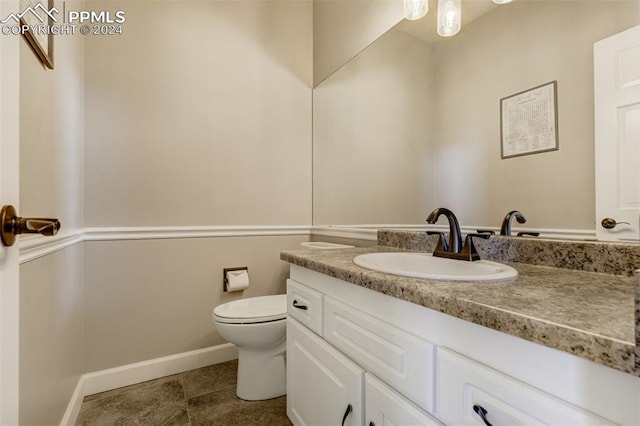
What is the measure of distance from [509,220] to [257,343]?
1265 millimetres

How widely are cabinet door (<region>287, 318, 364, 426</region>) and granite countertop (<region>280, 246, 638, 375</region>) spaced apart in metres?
0.30

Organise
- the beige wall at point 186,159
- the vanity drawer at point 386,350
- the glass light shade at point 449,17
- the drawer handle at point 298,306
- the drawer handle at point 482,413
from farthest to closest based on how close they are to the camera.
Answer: the beige wall at point 186,159
the glass light shade at point 449,17
the drawer handle at point 298,306
the vanity drawer at point 386,350
the drawer handle at point 482,413

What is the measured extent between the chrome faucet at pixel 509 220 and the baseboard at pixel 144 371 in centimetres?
178

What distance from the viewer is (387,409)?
2.49ft

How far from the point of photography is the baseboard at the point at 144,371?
158cm

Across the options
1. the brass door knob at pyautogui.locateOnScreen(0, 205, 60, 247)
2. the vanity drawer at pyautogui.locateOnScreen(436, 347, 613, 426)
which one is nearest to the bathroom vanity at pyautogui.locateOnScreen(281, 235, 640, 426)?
the vanity drawer at pyautogui.locateOnScreen(436, 347, 613, 426)

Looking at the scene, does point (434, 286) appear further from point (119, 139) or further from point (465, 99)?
point (119, 139)

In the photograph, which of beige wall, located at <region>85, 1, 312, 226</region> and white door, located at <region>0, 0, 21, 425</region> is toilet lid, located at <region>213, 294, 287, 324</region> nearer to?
beige wall, located at <region>85, 1, 312, 226</region>

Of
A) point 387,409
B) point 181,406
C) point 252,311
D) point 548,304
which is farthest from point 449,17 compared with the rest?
point 181,406

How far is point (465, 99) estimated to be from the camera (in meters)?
1.24

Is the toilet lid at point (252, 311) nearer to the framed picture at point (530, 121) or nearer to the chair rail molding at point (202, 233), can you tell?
the chair rail molding at point (202, 233)

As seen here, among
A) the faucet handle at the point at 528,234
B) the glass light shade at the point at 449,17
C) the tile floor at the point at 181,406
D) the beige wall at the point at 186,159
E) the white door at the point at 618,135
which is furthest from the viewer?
the beige wall at the point at 186,159

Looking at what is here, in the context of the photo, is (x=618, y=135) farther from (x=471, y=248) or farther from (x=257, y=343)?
(x=257, y=343)

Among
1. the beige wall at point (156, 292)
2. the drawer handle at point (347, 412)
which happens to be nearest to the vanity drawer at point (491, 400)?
the drawer handle at point (347, 412)
